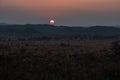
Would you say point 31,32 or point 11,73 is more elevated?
point 11,73

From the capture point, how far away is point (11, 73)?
12.2 meters

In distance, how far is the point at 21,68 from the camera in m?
13.9

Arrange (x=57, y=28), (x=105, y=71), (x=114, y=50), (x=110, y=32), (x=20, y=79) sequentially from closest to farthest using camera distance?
(x=20, y=79) < (x=105, y=71) < (x=114, y=50) < (x=110, y=32) < (x=57, y=28)

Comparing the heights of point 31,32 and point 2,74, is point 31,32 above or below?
below

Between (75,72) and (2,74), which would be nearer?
(2,74)

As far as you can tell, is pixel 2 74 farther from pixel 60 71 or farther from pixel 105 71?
pixel 105 71

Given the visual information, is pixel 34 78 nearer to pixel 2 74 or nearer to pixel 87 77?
pixel 2 74

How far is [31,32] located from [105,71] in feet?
374

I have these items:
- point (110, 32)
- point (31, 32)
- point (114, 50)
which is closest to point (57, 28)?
point (31, 32)

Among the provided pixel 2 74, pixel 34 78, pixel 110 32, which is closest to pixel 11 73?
pixel 2 74

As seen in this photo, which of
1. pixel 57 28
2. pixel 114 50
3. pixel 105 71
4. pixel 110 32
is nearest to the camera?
pixel 105 71

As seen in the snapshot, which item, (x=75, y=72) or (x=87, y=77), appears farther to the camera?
(x=75, y=72)

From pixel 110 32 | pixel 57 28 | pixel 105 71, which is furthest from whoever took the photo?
pixel 57 28

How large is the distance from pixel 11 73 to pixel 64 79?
2.63 metres
